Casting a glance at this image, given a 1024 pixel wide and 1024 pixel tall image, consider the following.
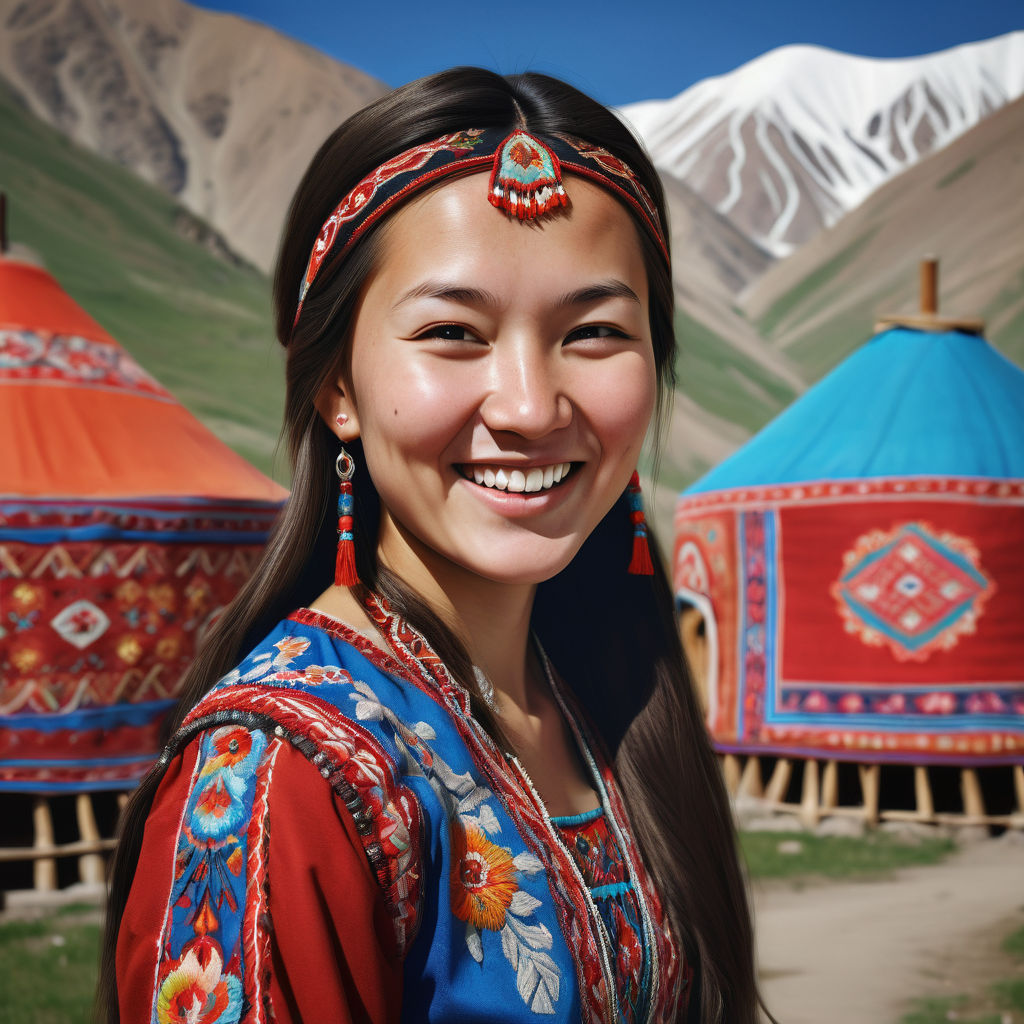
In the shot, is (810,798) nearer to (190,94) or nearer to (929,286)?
(929,286)

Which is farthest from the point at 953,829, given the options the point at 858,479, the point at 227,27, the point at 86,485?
the point at 227,27

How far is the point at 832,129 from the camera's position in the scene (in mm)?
40344

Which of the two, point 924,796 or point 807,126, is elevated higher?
point 807,126

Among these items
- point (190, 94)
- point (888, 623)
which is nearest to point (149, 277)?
point (190, 94)

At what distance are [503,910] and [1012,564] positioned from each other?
18.5 ft

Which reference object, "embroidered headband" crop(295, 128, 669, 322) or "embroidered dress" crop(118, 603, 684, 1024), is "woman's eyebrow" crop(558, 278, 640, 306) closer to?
"embroidered headband" crop(295, 128, 669, 322)

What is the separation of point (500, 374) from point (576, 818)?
464 millimetres

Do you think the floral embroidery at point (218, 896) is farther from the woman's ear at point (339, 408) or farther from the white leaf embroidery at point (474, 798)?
the woman's ear at point (339, 408)

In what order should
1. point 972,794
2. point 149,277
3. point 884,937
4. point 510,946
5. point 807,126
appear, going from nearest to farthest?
1. point 510,946
2. point 884,937
3. point 972,794
4. point 149,277
5. point 807,126

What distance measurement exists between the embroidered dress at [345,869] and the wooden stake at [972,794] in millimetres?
5481

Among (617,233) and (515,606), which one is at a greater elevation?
(617,233)

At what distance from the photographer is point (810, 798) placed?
6.24m

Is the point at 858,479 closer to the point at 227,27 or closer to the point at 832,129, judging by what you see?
the point at 832,129

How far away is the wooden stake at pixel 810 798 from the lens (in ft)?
20.3
